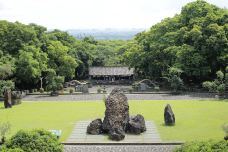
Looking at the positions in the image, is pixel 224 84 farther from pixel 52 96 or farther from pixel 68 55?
pixel 68 55

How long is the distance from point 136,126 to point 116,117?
193 centimetres

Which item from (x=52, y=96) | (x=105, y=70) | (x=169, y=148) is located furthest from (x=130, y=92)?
(x=169, y=148)

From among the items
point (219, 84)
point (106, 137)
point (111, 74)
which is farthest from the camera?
point (111, 74)

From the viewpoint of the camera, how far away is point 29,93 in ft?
223

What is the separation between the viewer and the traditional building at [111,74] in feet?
294

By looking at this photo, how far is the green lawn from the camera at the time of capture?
39.6 meters

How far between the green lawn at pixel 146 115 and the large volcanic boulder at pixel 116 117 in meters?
3.43

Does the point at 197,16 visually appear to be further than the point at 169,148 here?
Yes

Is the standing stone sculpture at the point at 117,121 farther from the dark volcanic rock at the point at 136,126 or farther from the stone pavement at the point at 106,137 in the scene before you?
the stone pavement at the point at 106,137

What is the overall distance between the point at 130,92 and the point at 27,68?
15456 mm

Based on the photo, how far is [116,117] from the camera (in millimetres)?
38719

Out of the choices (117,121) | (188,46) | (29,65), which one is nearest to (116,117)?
(117,121)

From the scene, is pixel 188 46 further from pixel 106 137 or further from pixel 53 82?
pixel 106 137

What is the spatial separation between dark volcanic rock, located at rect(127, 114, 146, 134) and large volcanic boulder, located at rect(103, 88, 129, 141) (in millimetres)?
458
